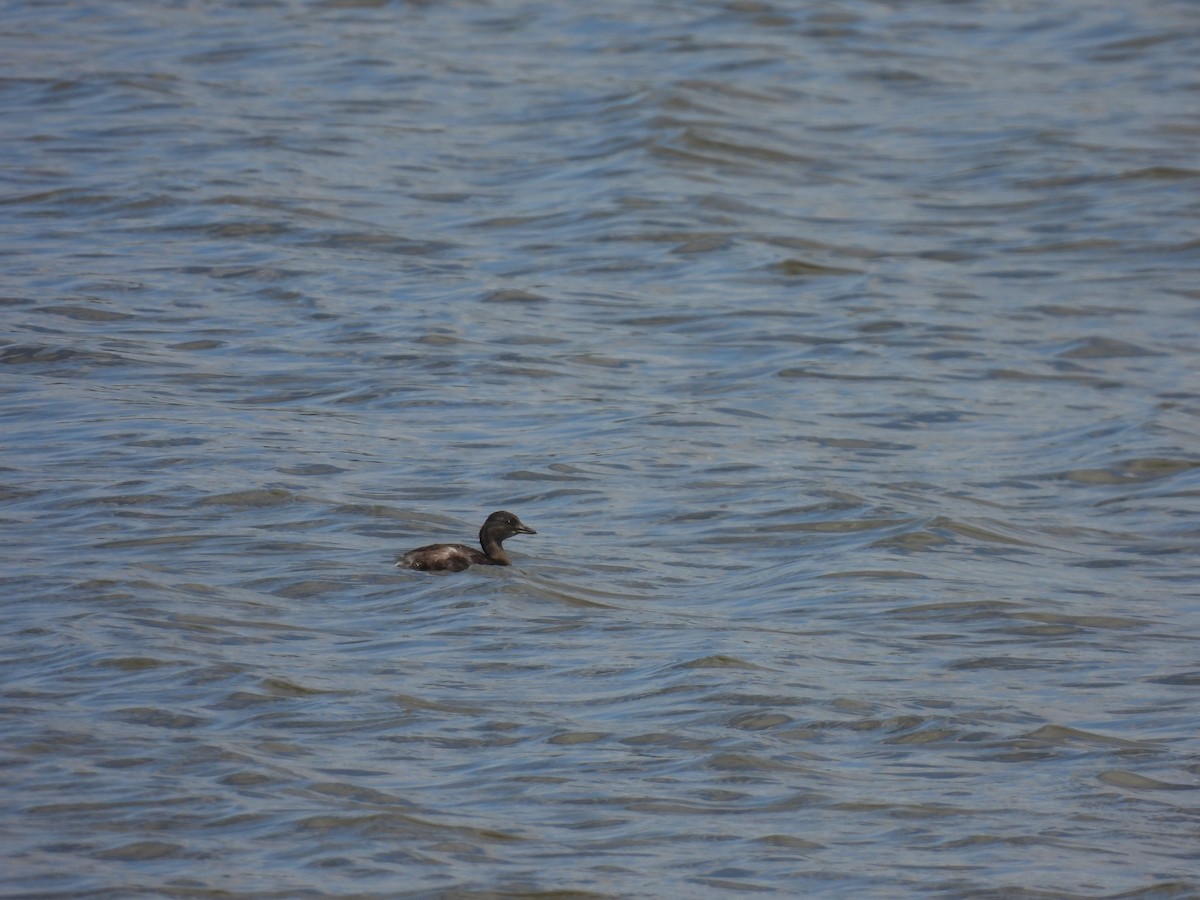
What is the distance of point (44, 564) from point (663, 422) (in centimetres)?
471

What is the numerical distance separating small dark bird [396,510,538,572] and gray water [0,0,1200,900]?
15 centimetres

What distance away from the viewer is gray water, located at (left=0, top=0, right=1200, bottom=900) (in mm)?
7234

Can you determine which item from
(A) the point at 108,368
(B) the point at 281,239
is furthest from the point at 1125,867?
(B) the point at 281,239

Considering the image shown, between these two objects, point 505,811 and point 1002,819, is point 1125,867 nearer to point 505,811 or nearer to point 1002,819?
point 1002,819

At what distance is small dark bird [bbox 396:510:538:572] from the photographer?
380 inches

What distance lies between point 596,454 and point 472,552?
240cm

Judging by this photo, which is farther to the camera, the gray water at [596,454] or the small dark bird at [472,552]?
the small dark bird at [472,552]

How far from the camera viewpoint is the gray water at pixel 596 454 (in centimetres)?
723

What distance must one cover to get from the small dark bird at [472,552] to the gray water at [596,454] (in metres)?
0.15

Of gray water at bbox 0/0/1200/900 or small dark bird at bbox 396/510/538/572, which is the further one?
small dark bird at bbox 396/510/538/572

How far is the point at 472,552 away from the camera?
9883mm

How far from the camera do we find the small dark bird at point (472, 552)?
9.65 m

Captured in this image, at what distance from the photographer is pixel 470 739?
780 cm

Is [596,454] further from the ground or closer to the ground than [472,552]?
closer to the ground
